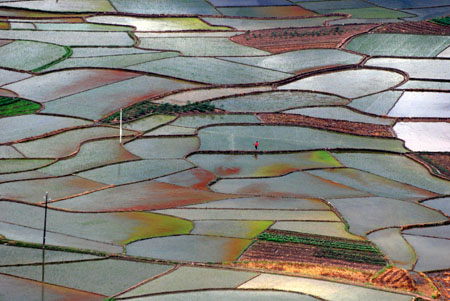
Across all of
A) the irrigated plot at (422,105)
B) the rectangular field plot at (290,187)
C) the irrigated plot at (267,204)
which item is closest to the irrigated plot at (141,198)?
the irrigated plot at (267,204)

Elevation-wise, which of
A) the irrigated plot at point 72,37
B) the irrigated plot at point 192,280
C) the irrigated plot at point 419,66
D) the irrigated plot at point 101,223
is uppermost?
the irrigated plot at point 419,66

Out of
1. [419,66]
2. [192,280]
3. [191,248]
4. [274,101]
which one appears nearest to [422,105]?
[419,66]

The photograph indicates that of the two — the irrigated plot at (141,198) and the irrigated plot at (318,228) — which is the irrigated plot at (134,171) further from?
the irrigated plot at (318,228)

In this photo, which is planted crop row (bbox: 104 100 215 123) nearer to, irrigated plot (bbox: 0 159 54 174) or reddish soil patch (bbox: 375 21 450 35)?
irrigated plot (bbox: 0 159 54 174)

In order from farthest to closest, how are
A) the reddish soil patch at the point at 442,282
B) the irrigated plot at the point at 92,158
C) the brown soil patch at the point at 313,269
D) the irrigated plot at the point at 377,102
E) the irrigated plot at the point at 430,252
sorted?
the irrigated plot at the point at 377,102 → the irrigated plot at the point at 92,158 → the irrigated plot at the point at 430,252 → the brown soil patch at the point at 313,269 → the reddish soil patch at the point at 442,282

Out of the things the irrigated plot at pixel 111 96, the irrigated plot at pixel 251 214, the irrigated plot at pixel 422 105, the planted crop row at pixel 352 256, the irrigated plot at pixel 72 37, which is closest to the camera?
the planted crop row at pixel 352 256

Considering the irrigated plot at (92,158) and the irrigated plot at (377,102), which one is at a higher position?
the irrigated plot at (377,102)
